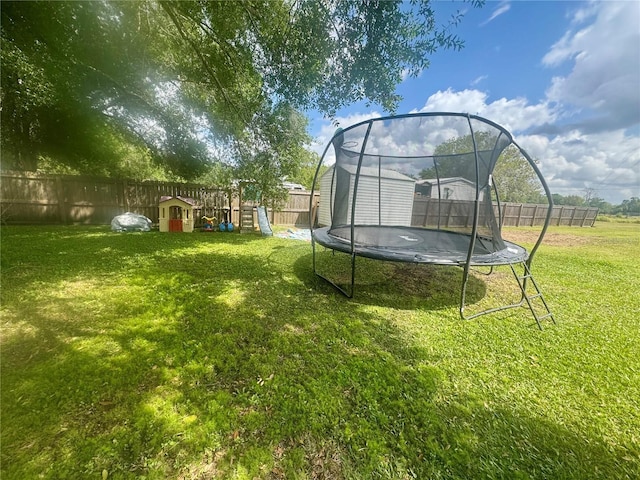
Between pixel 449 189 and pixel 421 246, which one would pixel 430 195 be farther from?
pixel 421 246

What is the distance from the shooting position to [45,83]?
17.4 feet

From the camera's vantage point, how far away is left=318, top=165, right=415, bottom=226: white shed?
4637mm

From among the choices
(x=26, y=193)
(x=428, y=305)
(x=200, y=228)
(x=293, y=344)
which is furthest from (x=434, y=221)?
(x=26, y=193)

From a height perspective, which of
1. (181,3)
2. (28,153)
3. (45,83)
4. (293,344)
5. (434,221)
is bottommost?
(293,344)

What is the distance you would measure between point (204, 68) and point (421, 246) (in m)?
5.50

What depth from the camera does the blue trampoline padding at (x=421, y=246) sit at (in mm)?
2957

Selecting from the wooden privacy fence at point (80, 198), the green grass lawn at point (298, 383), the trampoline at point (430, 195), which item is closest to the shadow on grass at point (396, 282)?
the green grass lawn at point (298, 383)

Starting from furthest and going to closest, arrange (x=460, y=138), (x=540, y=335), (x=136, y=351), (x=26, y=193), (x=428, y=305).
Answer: (x=26, y=193), (x=460, y=138), (x=428, y=305), (x=540, y=335), (x=136, y=351)

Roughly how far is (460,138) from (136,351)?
449 cm

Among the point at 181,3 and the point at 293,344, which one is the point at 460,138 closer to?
the point at 293,344

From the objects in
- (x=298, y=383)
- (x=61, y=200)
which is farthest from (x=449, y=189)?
(x=61, y=200)

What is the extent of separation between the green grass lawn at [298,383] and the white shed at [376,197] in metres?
1.99

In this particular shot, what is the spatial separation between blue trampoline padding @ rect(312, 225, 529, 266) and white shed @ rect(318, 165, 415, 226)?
0.43 metres

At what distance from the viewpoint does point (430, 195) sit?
542cm
